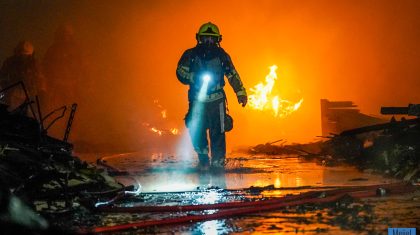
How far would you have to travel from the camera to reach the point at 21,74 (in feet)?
66.0

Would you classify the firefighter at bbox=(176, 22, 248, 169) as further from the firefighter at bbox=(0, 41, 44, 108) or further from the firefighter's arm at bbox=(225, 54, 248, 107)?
the firefighter at bbox=(0, 41, 44, 108)

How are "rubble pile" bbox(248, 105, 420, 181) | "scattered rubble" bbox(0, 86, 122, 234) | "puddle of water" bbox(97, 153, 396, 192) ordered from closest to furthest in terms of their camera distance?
"scattered rubble" bbox(0, 86, 122, 234) < "puddle of water" bbox(97, 153, 396, 192) < "rubble pile" bbox(248, 105, 420, 181)

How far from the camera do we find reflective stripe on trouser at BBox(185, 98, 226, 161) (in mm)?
7562

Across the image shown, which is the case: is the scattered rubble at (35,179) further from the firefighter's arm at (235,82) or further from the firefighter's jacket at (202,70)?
the firefighter's arm at (235,82)

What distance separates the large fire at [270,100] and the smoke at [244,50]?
1.63 ft

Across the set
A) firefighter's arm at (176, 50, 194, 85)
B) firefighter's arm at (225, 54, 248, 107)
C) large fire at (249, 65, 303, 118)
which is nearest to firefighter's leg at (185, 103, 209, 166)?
firefighter's arm at (176, 50, 194, 85)

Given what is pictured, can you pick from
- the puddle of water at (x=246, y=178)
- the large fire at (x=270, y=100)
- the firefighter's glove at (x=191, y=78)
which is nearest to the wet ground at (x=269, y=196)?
the puddle of water at (x=246, y=178)

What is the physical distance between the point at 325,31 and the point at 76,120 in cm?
1590

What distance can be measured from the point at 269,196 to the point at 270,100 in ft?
90.9

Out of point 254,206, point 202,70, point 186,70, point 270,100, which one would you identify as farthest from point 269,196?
point 270,100

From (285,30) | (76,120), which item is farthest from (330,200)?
(285,30)

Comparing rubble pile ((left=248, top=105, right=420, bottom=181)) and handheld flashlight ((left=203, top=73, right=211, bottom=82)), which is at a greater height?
handheld flashlight ((left=203, top=73, right=211, bottom=82))

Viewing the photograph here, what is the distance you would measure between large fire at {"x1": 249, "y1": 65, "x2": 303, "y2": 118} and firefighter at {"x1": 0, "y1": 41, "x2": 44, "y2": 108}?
15592 millimetres

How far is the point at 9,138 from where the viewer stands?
16.5 ft
